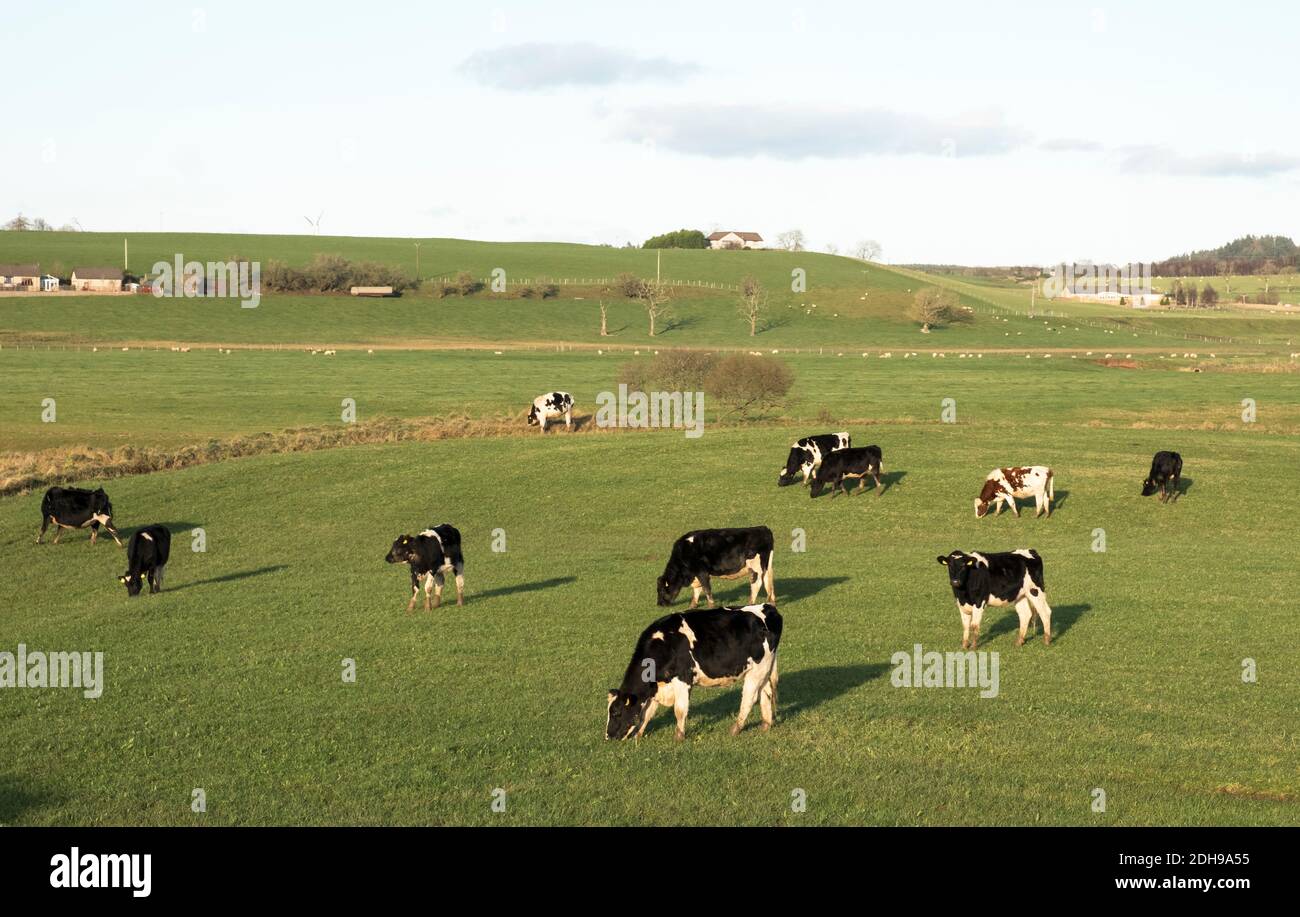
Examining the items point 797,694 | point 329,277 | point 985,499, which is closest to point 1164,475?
point 985,499

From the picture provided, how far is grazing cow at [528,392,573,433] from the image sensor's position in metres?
57.7

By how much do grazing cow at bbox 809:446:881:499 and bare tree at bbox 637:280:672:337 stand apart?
9581 cm

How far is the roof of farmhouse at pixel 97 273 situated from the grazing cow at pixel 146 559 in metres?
149

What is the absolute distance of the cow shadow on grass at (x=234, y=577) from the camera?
1122 inches

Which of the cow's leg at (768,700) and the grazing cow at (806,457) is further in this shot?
the grazing cow at (806,457)

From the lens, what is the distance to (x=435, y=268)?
185m

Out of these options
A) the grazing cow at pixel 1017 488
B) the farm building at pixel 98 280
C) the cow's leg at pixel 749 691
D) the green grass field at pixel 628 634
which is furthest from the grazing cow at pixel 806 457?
the farm building at pixel 98 280

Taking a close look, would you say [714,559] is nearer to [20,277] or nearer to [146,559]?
[146,559]

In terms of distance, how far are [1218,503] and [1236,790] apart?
27.0 metres

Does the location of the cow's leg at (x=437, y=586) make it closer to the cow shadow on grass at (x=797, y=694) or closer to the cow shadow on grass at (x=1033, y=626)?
the cow shadow on grass at (x=797, y=694)

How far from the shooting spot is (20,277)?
158000 mm

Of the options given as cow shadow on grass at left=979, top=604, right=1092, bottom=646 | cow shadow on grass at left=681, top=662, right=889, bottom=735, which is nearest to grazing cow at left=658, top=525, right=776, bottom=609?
cow shadow on grass at left=979, top=604, right=1092, bottom=646

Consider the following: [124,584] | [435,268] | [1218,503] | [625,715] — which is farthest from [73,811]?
[435,268]

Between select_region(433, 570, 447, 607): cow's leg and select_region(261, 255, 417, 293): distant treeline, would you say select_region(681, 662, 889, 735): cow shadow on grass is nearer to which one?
select_region(433, 570, 447, 607): cow's leg
